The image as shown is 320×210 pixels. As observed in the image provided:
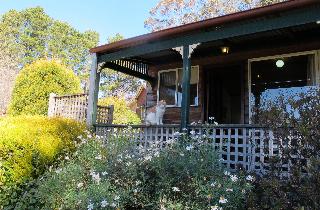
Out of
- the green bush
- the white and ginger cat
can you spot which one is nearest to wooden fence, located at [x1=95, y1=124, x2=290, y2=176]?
the white and ginger cat

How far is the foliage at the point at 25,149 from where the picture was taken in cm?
761

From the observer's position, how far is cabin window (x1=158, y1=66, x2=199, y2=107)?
11.8 m

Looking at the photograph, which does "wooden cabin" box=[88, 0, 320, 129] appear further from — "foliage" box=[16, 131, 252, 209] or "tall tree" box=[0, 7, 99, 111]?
"tall tree" box=[0, 7, 99, 111]

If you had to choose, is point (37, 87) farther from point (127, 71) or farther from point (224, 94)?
point (224, 94)

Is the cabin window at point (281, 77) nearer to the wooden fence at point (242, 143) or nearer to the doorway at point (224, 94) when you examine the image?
the doorway at point (224, 94)

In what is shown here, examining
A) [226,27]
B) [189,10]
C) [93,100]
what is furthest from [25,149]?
[189,10]

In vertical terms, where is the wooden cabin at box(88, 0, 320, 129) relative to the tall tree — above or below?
below

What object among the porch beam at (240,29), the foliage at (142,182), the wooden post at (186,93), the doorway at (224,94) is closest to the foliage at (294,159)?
the foliage at (142,182)

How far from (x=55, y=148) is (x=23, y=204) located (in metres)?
1.54

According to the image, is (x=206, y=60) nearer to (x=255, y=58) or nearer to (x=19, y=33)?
(x=255, y=58)

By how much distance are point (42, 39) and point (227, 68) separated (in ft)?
104

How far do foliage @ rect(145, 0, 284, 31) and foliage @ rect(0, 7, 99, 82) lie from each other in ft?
43.5

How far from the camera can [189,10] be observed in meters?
Answer: 27.5

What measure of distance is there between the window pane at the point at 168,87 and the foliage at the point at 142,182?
500 centimetres
